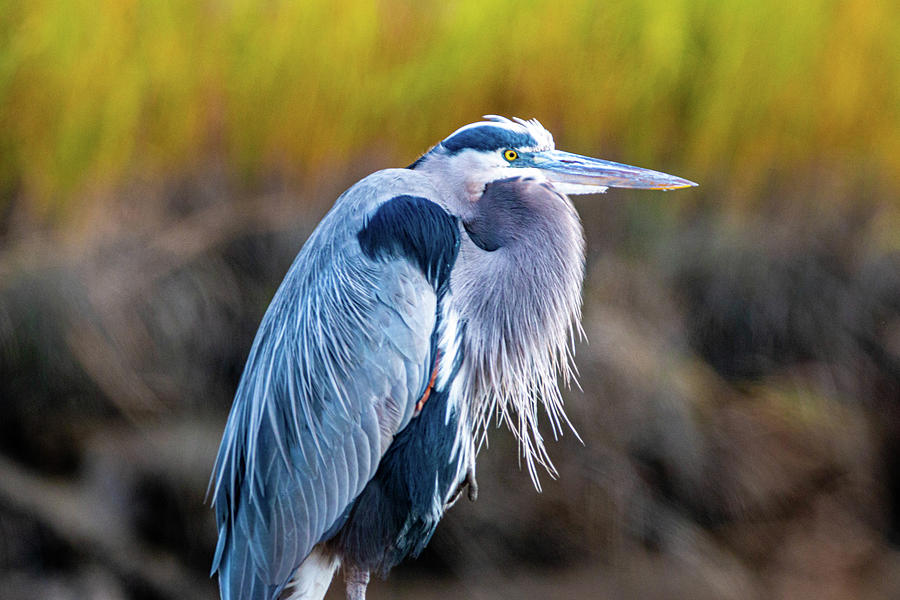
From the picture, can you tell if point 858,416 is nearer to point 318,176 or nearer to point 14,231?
point 318,176

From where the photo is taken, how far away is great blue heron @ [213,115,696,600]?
1154 millimetres

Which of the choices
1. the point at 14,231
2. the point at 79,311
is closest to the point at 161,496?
the point at 79,311

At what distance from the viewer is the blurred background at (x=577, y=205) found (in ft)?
5.58

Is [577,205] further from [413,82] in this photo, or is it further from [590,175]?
[590,175]

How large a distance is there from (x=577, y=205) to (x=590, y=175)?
545 mm

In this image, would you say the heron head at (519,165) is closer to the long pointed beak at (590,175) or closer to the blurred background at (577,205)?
the long pointed beak at (590,175)

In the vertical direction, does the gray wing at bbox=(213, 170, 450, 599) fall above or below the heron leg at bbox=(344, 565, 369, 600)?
above

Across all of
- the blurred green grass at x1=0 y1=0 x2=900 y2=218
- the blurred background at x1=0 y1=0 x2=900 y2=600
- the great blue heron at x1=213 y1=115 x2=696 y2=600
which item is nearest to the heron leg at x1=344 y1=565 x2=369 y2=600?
the great blue heron at x1=213 y1=115 x2=696 y2=600

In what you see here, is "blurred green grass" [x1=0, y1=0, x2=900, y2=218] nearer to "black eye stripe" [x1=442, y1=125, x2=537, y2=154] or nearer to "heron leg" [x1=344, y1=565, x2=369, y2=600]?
"black eye stripe" [x1=442, y1=125, x2=537, y2=154]

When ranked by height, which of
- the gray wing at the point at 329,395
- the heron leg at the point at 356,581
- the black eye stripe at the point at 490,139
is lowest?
the heron leg at the point at 356,581

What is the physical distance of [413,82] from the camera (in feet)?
5.64

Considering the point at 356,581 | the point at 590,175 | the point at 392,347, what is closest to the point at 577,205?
the point at 590,175

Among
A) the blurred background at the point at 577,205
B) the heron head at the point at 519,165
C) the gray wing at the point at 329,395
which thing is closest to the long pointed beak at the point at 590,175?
the heron head at the point at 519,165

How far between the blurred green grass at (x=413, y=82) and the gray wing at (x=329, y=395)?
1.95ft
